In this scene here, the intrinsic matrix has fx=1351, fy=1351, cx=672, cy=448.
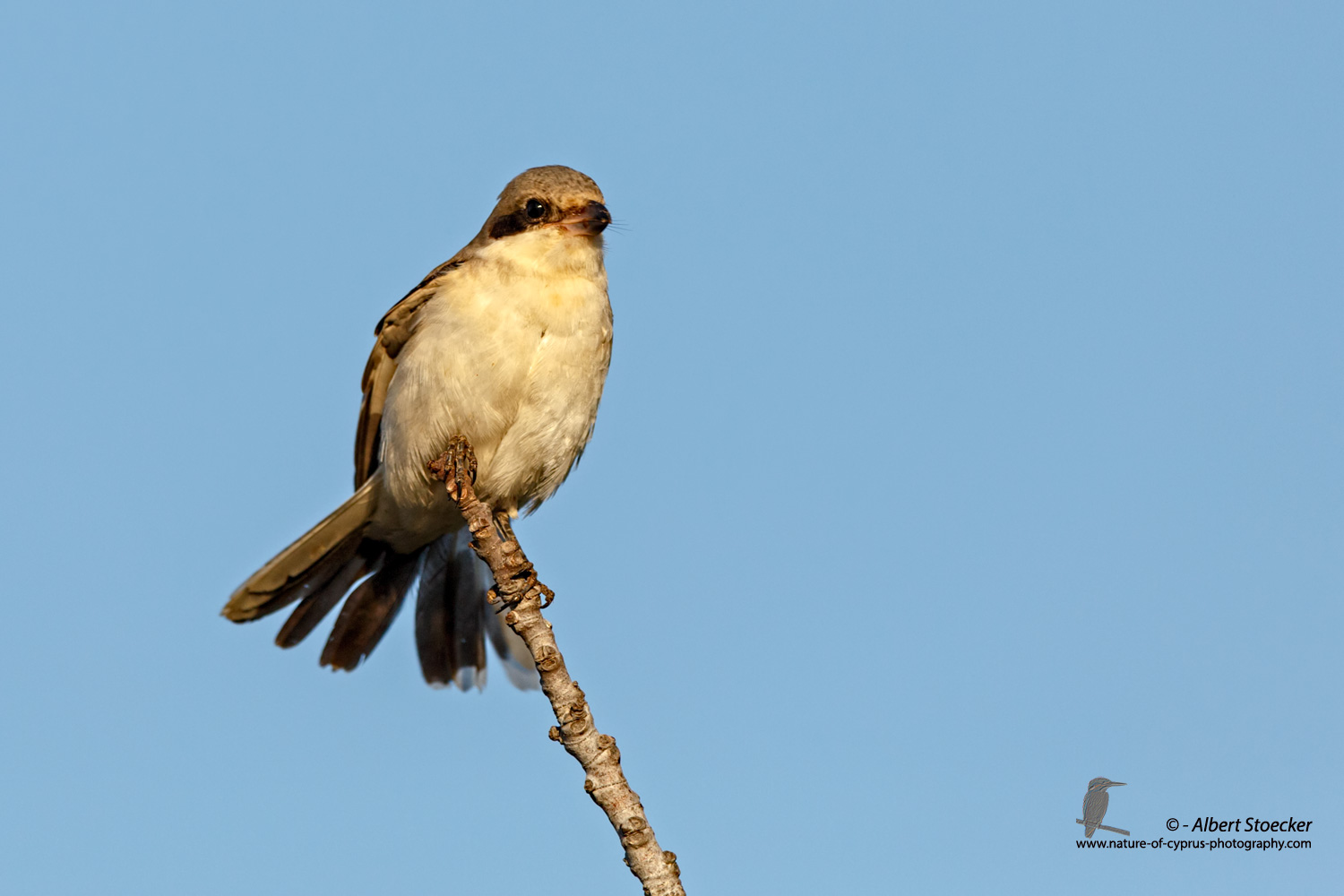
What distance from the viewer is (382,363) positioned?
834cm

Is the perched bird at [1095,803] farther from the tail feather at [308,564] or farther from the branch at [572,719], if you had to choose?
the tail feather at [308,564]

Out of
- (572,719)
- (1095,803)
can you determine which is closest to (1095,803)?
(1095,803)

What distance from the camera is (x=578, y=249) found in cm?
769

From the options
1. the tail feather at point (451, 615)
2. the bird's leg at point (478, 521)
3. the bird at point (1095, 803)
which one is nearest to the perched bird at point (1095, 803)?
the bird at point (1095, 803)

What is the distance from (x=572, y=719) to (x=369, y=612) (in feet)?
12.8

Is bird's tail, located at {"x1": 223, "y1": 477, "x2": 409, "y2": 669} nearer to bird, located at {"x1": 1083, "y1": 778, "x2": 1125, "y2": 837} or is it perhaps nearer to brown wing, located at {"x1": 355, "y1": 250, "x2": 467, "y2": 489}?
brown wing, located at {"x1": 355, "y1": 250, "x2": 467, "y2": 489}

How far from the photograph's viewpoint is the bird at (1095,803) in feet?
21.8

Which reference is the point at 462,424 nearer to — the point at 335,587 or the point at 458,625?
the point at 335,587

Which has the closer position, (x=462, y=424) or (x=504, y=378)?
(x=504, y=378)

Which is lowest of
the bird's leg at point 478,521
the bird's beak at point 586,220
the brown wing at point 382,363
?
the bird's leg at point 478,521

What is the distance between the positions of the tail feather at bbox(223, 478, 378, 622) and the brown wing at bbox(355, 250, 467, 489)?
0.81ft

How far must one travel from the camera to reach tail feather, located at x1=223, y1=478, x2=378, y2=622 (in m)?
8.10

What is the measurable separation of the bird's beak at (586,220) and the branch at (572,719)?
1978mm

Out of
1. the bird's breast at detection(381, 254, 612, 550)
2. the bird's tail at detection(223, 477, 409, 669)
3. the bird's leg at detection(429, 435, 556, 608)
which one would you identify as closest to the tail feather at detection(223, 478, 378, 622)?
the bird's tail at detection(223, 477, 409, 669)
